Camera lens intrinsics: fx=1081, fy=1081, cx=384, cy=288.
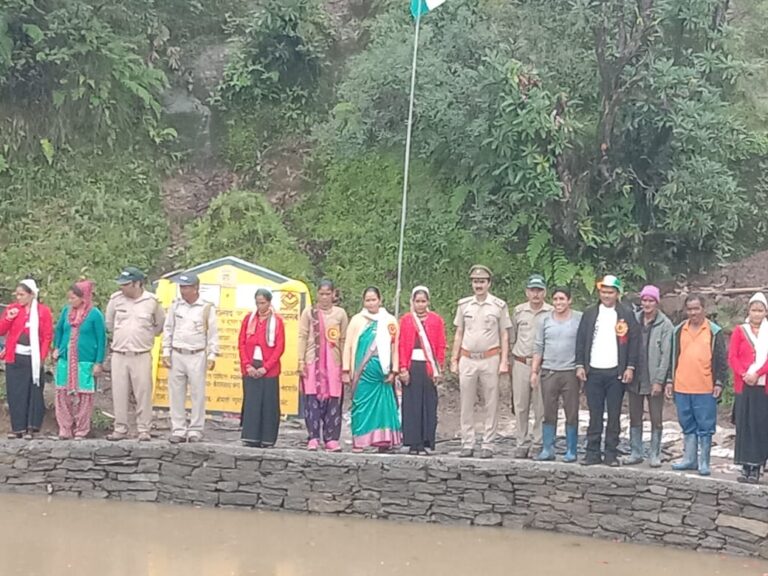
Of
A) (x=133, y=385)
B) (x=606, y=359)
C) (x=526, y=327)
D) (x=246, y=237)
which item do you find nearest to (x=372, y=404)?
(x=526, y=327)

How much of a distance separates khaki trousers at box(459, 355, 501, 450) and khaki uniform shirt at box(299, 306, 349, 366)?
1.02 metres

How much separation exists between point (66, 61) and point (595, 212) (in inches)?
259

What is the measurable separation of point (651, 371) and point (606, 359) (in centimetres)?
35

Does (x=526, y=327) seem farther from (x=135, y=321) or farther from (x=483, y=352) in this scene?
(x=135, y=321)

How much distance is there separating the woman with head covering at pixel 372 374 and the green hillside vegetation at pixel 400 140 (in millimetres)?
3215

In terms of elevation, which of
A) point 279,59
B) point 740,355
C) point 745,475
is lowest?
point 745,475

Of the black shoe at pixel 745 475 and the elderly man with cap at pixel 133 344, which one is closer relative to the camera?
the black shoe at pixel 745 475

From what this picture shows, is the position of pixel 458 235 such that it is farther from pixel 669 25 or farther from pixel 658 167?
pixel 669 25

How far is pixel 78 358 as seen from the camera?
9172mm

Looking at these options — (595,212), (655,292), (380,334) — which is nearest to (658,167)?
(595,212)

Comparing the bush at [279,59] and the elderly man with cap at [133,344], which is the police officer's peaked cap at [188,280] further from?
the bush at [279,59]

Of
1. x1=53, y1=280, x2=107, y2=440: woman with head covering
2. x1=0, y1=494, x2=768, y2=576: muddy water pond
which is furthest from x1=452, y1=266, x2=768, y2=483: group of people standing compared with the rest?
x1=53, y1=280, x2=107, y2=440: woman with head covering

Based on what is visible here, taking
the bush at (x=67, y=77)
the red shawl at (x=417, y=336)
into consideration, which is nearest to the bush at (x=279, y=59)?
the bush at (x=67, y=77)

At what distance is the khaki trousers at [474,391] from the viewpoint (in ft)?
28.6
